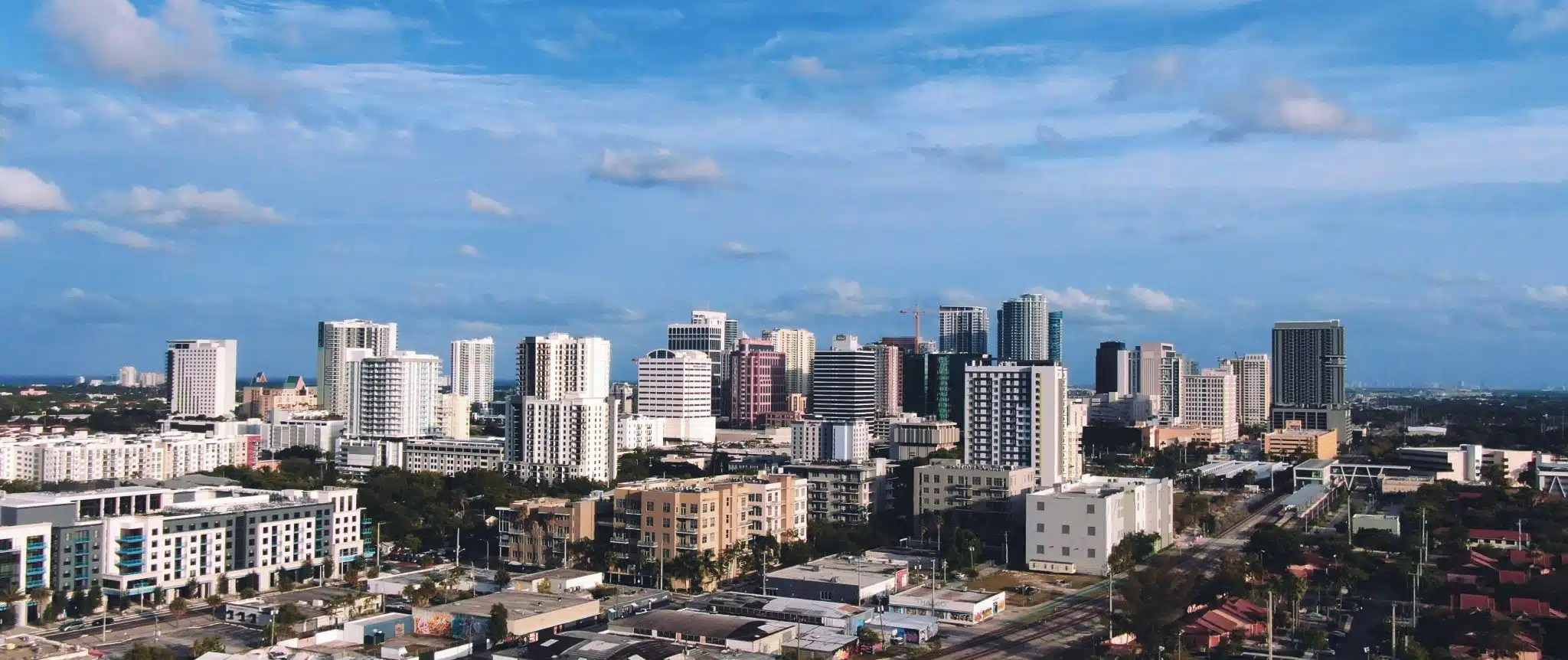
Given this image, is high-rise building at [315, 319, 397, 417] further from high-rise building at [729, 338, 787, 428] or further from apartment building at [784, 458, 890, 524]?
apartment building at [784, 458, 890, 524]

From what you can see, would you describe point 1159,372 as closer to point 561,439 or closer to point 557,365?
point 557,365

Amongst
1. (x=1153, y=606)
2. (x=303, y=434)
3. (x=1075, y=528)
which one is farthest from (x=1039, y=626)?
(x=303, y=434)

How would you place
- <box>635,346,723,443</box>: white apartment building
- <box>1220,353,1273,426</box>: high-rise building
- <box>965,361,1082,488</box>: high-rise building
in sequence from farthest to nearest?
<box>1220,353,1273,426</box>: high-rise building
<box>635,346,723,443</box>: white apartment building
<box>965,361,1082,488</box>: high-rise building

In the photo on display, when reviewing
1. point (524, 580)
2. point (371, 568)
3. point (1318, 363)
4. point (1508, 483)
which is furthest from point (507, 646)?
point (1318, 363)

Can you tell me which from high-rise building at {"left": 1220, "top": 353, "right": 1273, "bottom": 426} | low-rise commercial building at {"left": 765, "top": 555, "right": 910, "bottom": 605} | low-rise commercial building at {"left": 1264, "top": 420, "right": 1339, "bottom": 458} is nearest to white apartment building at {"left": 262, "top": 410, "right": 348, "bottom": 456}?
low-rise commercial building at {"left": 765, "top": 555, "right": 910, "bottom": 605}

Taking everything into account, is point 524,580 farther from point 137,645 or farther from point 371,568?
point 137,645

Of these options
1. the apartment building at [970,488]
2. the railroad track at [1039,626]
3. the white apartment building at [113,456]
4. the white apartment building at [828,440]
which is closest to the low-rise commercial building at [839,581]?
the railroad track at [1039,626]
